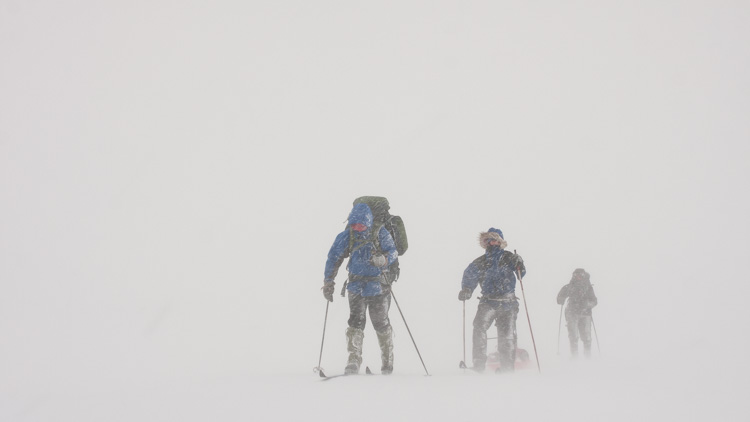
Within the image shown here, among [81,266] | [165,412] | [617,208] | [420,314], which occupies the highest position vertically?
[617,208]

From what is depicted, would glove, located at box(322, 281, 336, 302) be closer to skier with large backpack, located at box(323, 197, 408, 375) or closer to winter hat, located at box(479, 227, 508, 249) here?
skier with large backpack, located at box(323, 197, 408, 375)

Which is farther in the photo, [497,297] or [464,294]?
[464,294]

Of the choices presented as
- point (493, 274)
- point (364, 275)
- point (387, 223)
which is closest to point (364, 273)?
point (364, 275)

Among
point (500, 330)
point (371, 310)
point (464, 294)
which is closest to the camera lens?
point (371, 310)

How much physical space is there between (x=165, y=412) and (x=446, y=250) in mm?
62853

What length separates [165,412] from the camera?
172 inches

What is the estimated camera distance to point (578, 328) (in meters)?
13.3

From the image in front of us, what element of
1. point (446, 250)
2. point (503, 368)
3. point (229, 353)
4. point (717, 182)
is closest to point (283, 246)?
point (446, 250)

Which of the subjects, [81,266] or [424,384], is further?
[81,266]

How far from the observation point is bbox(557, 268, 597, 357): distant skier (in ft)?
43.2

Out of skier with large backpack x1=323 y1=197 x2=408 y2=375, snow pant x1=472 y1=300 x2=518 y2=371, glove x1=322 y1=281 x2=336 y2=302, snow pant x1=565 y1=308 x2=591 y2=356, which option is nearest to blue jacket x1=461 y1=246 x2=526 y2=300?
snow pant x1=472 y1=300 x2=518 y2=371

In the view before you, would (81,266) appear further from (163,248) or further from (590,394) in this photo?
(590,394)

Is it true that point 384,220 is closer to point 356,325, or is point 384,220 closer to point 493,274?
point 356,325

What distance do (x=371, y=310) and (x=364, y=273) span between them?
20.0 inches
